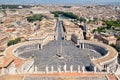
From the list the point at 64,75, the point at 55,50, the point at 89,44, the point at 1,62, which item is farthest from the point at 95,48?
the point at 64,75

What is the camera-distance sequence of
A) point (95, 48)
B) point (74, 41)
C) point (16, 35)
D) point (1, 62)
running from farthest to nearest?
1. point (16, 35)
2. point (74, 41)
3. point (95, 48)
4. point (1, 62)

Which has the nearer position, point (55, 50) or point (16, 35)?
point (55, 50)

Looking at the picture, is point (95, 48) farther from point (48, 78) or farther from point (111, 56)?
point (48, 78)

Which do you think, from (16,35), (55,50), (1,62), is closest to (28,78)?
(1,62)

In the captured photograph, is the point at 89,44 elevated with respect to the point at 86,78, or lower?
lower

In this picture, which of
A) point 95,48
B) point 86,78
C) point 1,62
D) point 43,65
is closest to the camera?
point 86,78

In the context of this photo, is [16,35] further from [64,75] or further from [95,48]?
[64,75]

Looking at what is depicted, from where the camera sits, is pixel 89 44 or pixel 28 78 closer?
pixel 28 78

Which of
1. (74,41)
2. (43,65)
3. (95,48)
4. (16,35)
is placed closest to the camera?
(43,65)

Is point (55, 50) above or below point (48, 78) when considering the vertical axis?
below
